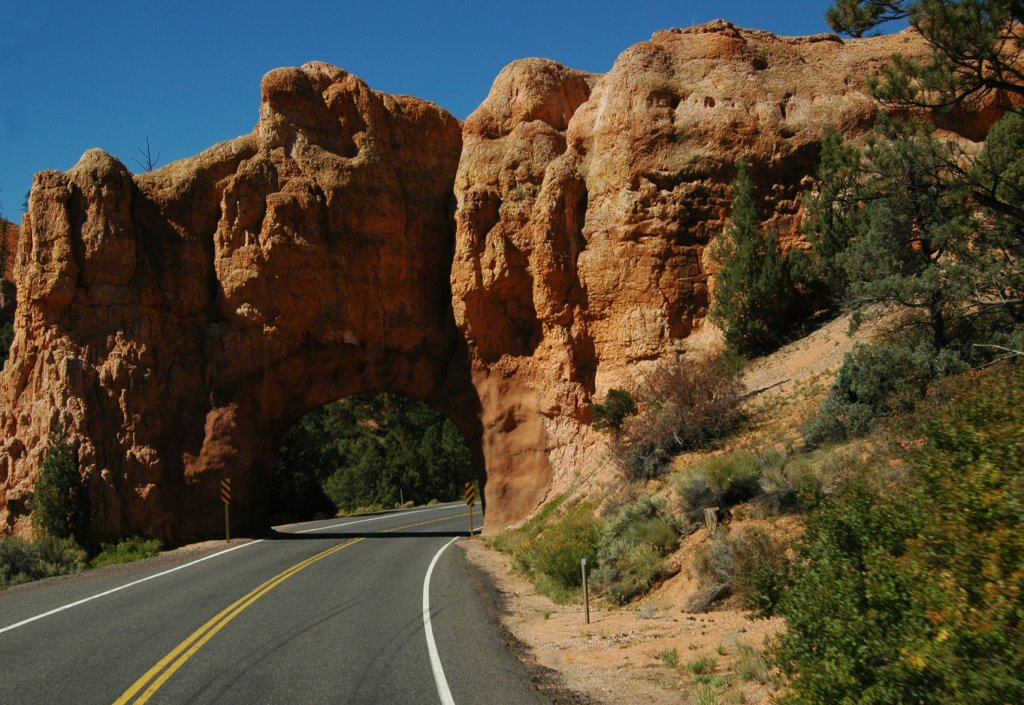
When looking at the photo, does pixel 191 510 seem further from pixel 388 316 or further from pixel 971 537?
pixel 971 537

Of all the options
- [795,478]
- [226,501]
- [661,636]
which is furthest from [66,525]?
[795,478]

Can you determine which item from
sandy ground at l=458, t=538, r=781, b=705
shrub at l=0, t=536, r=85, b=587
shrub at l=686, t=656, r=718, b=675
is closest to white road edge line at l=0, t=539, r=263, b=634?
shrub at l=0, t=536, r=85, b=587

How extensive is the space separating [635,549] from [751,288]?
37.1 ft

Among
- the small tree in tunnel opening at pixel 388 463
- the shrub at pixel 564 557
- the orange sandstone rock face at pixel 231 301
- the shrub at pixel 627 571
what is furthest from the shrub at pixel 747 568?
the small tree in tunnel opening at pixel 388 463

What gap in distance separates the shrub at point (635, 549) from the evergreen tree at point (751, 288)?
30.9 feet

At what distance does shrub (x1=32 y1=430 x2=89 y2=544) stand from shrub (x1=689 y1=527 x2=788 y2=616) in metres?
21.1

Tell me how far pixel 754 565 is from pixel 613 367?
1701 cm

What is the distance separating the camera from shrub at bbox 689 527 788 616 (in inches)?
392

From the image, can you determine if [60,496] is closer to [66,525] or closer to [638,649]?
[66,525]

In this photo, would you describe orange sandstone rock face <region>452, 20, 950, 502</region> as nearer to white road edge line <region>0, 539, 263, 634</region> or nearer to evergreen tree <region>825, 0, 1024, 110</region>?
white road edge line <region>0, 539, 263, 634</region>

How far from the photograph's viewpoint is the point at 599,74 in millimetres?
33531

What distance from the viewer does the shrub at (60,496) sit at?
85.2 ft

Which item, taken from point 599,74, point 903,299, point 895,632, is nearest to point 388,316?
point 599,74

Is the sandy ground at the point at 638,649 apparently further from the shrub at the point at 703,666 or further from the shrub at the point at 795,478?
the shrub at the point at 795,478
